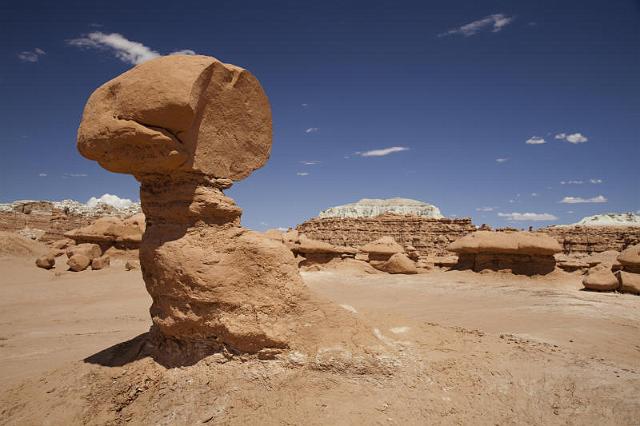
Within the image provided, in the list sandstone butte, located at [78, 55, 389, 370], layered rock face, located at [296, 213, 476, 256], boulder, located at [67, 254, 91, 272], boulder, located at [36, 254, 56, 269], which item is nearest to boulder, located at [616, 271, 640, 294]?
sandstone butte, located at [78, 55, 389, 370]

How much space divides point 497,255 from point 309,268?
7.62 meters

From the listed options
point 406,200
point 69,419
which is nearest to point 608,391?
point 69,419

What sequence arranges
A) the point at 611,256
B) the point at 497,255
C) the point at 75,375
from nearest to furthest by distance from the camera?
the point at 75,375, the point at 497,255, the point at 611,256

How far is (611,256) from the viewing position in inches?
989

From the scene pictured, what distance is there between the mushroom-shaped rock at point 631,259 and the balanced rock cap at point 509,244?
1672mm

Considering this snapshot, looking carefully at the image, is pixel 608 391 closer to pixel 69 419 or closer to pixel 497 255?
pixel 69 419

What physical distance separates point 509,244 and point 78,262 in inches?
556

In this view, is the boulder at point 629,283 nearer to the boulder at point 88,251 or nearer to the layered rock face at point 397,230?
the boulder at point 88,251

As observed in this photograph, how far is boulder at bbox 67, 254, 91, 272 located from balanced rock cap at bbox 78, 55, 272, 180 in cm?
1121

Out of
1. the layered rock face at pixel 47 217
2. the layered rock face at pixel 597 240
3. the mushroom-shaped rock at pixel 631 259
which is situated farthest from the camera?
the layered rock face at pixel 597 240

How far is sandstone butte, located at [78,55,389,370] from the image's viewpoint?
140 inches

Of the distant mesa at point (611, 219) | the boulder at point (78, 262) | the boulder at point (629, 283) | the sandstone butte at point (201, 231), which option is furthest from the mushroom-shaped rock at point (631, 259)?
the distant mesa at point (611, 219)

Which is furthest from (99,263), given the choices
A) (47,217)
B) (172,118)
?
(47,217)

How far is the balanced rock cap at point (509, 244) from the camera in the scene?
13.1m
